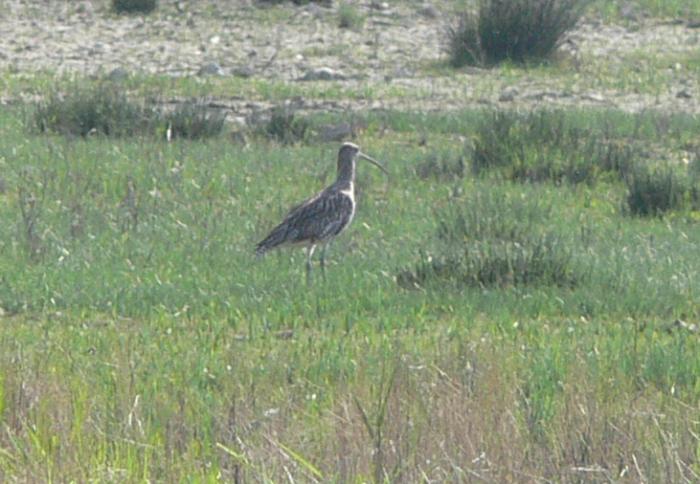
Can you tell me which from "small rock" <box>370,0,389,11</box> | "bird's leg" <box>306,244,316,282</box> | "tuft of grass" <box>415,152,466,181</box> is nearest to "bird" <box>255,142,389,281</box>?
"bird's leg" <box>306,244,316,282</box>

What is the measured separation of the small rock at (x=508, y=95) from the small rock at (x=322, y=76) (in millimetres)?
2213

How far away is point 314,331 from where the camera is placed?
9.55m

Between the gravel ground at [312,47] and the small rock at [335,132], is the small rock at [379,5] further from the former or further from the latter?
the small rock at [335,132]

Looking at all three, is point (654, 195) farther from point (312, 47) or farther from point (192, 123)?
point (312, 47)

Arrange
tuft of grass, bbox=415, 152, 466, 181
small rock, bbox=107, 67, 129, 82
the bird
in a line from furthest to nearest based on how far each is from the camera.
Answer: small rock, bbox=107, 67, 129, 82
tuft of grass, bbox=415, 152, 466, 181
the bird

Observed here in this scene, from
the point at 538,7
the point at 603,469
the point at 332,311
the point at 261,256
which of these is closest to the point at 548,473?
the point at 603,469

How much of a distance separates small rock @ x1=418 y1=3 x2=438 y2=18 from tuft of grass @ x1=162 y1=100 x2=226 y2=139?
12.0m

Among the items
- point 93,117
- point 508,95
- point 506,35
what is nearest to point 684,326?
point 93,117

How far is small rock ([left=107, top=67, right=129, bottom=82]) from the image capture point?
21047 mm

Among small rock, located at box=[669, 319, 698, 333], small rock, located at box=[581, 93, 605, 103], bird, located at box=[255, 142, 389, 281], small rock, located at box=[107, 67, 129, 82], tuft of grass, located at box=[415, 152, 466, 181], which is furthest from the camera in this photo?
small rock, located at box=[107, 67, 129, 82]

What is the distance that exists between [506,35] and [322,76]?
2645mm

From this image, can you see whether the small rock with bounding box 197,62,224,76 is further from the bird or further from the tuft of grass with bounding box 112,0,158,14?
the bird

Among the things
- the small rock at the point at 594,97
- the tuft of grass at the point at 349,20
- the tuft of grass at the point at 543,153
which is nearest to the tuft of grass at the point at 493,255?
the tuft of grass at the point at 543,153

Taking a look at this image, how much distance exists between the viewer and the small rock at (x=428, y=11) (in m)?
28.7
